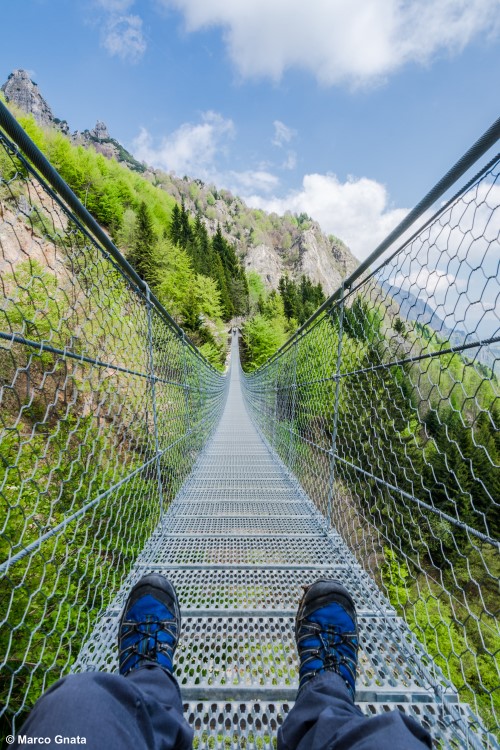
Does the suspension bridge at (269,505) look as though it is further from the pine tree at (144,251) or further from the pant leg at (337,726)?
the pine tree at (144,251)

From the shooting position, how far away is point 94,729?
1.72 ft

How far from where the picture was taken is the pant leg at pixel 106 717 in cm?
51

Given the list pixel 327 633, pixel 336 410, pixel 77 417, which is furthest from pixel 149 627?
pixel 336 410

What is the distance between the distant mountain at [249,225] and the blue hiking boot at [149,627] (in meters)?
51.7

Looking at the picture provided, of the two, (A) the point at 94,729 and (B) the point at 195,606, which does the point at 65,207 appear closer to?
(A) the point at 94,729

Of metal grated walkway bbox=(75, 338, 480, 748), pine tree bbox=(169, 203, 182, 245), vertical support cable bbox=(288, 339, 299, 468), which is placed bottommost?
metal grated walkway bbox=(75, 338, 480, 748)

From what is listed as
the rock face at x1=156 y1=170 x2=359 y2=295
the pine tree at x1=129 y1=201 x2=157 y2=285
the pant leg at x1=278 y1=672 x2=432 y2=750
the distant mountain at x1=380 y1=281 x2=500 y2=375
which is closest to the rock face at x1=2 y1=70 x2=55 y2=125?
the rock face at x1=156 y1=170 x2=359 y2=295

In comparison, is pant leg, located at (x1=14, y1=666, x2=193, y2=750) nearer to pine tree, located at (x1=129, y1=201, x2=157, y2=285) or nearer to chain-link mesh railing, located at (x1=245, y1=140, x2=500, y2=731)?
chain-link mesh railing, located at (x1=245, y1=140, x2=500, y2=731)

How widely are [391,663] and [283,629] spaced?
305mm

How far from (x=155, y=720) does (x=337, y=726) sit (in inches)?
13.0

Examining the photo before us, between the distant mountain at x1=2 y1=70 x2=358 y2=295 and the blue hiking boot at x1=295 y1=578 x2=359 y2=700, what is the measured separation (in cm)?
5158

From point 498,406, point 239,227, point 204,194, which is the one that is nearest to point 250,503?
point 498,406

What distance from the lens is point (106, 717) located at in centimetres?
55

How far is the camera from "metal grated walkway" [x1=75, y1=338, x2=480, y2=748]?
0.80 m
